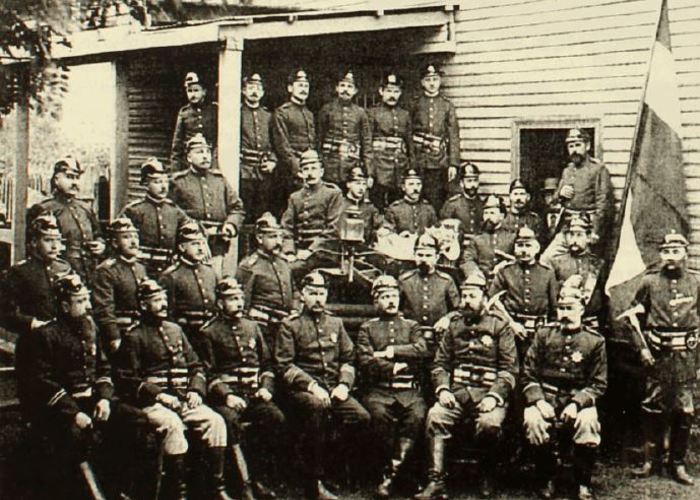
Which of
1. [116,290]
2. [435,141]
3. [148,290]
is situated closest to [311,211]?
[435,141]

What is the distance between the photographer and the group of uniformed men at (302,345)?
20.3 feet

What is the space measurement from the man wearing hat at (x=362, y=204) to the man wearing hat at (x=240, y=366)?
226 cm

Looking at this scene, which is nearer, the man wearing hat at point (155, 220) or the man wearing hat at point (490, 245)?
the man wearing hat at point (155, 220)

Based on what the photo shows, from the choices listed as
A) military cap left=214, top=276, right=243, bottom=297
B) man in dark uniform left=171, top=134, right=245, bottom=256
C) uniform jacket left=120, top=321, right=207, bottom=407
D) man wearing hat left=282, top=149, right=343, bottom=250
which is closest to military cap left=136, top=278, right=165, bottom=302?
uniform jacket left=120, top=321, right=207, bottom=407

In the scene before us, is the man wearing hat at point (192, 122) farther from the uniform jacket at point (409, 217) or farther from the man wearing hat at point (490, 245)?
the man wearing hat at point (490, 245)

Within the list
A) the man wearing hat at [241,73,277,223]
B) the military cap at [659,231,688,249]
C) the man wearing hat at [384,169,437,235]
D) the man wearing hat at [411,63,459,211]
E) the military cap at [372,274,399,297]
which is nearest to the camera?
the military cap at [372,274,399,297]

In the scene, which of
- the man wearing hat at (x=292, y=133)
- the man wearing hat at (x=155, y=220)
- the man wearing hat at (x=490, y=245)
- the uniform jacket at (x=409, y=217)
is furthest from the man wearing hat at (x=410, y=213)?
the man wearing hat at (x=155, y=220)

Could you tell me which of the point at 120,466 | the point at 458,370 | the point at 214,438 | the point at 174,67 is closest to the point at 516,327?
the point at 458,370

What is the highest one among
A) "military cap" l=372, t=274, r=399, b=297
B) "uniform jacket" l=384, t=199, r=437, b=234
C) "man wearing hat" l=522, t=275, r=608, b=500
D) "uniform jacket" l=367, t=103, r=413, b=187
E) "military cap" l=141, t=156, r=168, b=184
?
"uniform jacket" l=367, t=103, r=413, b=187

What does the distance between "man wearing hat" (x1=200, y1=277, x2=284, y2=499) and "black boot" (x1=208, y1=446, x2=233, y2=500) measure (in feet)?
1.24

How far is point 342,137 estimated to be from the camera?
9555 mm

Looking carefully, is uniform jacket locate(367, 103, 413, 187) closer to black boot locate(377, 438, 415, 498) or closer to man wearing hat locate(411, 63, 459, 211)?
man wearing hat locate(411, 63, 459, 211)

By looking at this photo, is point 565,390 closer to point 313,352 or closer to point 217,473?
point 313,352

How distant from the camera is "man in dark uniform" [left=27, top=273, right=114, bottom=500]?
594cm
